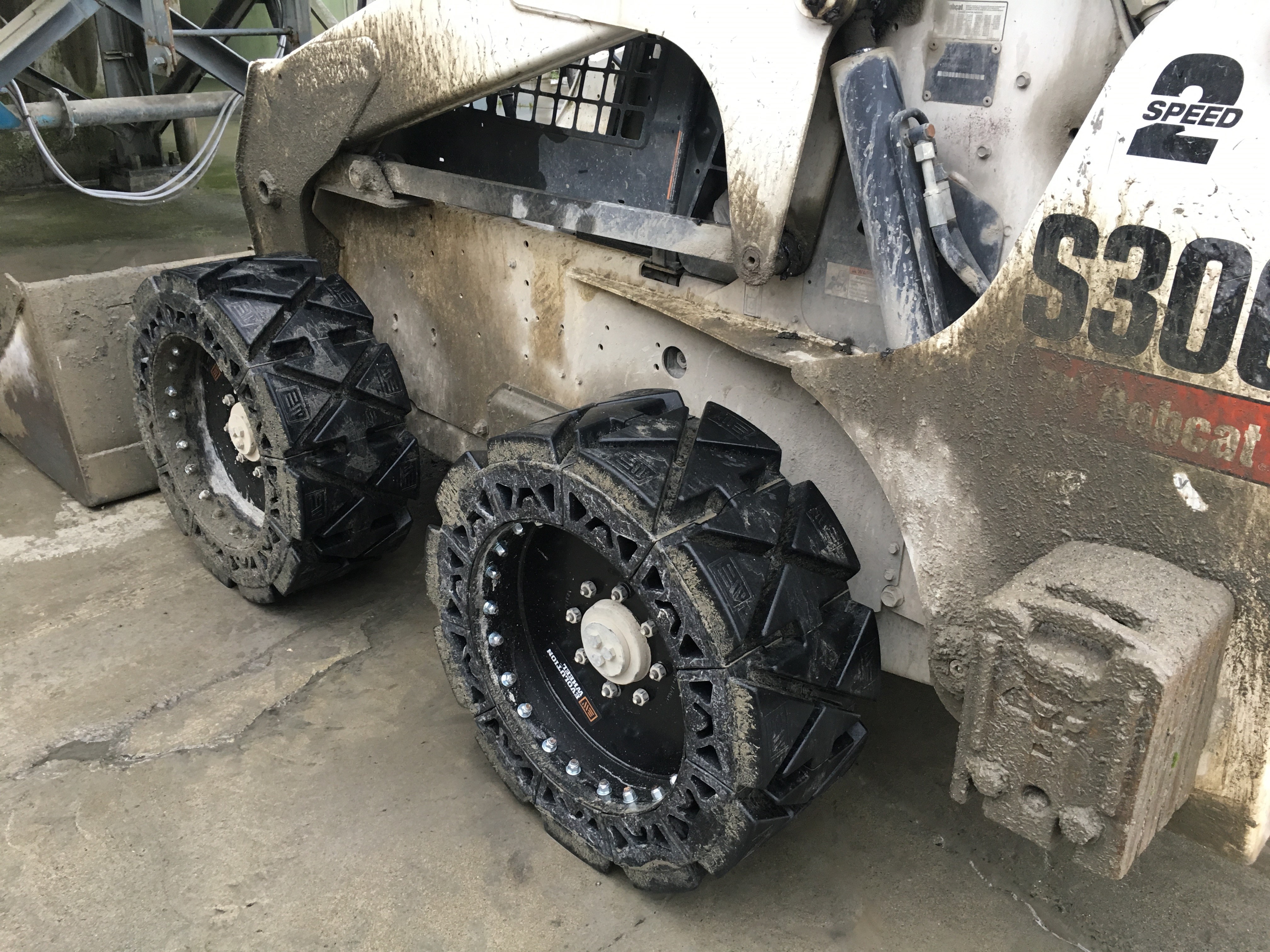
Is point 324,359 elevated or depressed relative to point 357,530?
elevated

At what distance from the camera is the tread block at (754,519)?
169 cm

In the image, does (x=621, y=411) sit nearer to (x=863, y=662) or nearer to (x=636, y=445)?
(x=636, y=445)

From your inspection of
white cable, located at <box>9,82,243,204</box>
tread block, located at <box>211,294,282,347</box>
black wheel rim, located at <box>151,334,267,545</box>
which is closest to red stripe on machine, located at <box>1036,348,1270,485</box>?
tread block, located at <box>211,294,282,347</box>

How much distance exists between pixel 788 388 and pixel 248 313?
1.28 m

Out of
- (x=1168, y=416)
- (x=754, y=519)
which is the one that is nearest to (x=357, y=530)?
(x=754, y=519)

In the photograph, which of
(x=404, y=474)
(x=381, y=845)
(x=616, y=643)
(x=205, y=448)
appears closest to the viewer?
(x=616, y=643)

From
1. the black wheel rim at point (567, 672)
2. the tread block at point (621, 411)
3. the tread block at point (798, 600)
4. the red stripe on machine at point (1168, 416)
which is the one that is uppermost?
the red stripe on machine at point (1168, 416)

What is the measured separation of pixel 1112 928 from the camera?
6.57 ft

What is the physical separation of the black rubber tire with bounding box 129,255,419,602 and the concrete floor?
9.3 inches

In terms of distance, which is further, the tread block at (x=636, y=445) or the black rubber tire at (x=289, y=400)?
the black rubber tire at (x=289, y=400)

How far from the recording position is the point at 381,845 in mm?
2131

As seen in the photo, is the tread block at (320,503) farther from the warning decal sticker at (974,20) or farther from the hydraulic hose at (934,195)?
the warning decal sticker at (974,20)

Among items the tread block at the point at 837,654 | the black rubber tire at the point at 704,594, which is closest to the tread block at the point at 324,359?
the black rubber tire at the point at 704,594

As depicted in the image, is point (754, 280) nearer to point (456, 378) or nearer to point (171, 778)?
point (456, 378)
